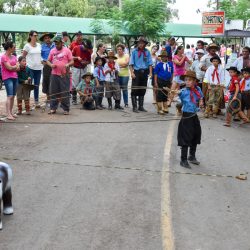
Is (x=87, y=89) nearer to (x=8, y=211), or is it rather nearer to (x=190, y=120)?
(x=190, y=120)

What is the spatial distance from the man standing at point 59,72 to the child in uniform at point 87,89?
3.17 feet

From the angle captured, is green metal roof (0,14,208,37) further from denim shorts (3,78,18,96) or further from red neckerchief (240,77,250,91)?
red neckerchief (240,77,250,91)

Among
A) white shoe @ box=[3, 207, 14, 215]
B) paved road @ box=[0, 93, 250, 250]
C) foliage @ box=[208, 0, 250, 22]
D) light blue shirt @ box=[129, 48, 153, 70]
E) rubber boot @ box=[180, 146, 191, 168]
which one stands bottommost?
paved road @ box=[0, 93, 250, 250]

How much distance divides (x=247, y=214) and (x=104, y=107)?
28.6ft

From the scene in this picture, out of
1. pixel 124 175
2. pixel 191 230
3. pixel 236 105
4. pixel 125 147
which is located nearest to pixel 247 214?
pixel 191 230

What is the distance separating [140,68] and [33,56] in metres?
2.84

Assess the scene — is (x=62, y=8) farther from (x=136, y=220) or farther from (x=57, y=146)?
(x=136, y=220)

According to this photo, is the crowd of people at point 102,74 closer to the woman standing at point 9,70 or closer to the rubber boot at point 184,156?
the woman standing at point 9,70

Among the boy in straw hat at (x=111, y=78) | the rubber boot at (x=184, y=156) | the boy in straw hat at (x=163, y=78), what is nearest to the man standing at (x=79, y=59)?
the boy in straw hat at (x=111, y=78)

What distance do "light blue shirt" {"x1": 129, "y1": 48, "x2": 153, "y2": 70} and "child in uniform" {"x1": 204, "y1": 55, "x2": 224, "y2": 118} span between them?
1.63 m

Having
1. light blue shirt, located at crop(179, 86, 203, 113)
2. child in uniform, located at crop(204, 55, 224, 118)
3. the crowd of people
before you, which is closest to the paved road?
light blue shirt, located at crop(179, 86, 203, 113)

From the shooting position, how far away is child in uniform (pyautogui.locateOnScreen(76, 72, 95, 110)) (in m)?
13.5

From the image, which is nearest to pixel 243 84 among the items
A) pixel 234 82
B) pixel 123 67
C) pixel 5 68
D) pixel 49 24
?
pixel 234 82

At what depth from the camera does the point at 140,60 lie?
13414mm
